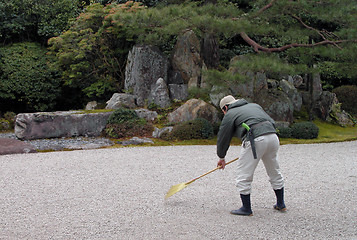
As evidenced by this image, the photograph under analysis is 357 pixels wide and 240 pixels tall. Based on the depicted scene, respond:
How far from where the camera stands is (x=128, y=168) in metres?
7.18

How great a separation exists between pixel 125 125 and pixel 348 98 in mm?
8839

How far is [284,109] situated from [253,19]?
2881mm

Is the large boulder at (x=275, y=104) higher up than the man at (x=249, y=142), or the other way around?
the man at (x=249, y=142)

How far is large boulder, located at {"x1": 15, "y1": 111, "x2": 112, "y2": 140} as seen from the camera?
10047 mm

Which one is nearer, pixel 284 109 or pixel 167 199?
pixel 167 199

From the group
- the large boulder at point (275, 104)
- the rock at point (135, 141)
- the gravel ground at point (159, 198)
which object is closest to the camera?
the gravel ground at point (159, 198)

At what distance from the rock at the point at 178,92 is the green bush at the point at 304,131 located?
3.55 metres

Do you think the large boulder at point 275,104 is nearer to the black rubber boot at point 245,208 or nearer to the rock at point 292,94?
A: the rock at point 292,94

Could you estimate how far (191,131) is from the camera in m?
10.1

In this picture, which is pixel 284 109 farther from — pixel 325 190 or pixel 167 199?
pixel 167 199

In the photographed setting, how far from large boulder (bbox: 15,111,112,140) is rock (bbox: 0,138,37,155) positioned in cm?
110

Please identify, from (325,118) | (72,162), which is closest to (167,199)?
(72,162)

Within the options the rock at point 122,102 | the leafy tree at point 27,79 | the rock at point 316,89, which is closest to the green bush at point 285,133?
the rock at point 316,89

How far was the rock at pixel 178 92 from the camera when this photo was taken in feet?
39.4
